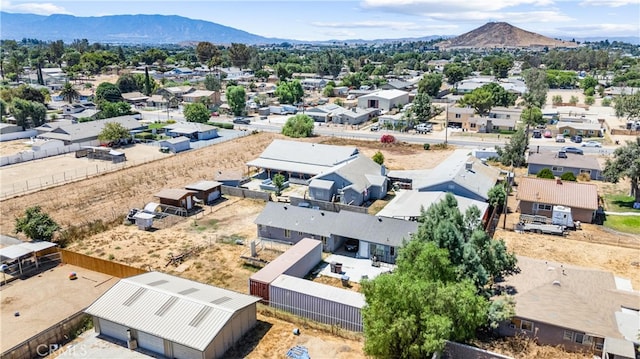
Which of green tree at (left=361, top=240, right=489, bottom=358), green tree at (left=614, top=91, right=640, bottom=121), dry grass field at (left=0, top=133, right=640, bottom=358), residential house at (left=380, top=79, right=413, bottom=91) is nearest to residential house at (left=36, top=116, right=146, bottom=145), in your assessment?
dry grass field at (left=0, top=133, right=640, bottom=358)

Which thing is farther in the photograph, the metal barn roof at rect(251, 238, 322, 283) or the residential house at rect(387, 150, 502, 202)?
the residential house at rect(387, 150, 502, 202)

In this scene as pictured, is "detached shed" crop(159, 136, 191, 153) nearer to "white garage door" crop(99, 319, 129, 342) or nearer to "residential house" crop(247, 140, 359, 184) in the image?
"residential house" crop(247, 140, 359, 184)

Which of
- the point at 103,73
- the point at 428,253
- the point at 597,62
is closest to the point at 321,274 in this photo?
the point at 428,253

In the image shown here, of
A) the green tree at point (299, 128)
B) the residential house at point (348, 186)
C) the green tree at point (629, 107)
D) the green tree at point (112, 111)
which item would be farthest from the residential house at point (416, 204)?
the green tree at point (112, 111)

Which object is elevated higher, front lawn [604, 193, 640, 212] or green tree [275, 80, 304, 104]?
green tree [275, 80, 304, 104]

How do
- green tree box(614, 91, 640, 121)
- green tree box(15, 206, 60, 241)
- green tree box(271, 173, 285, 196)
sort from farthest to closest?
green tree box(614, 91, 640, 121) → green tree box(271, 173, 285, 196) → green tree box(15, 206, 60, 241)

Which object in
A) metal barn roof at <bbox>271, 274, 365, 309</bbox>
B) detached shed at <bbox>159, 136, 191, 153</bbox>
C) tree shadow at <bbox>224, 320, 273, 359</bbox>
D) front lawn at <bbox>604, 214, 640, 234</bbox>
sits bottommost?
tree shadow at <bbox>224, 320, 273, 359</bbox>
